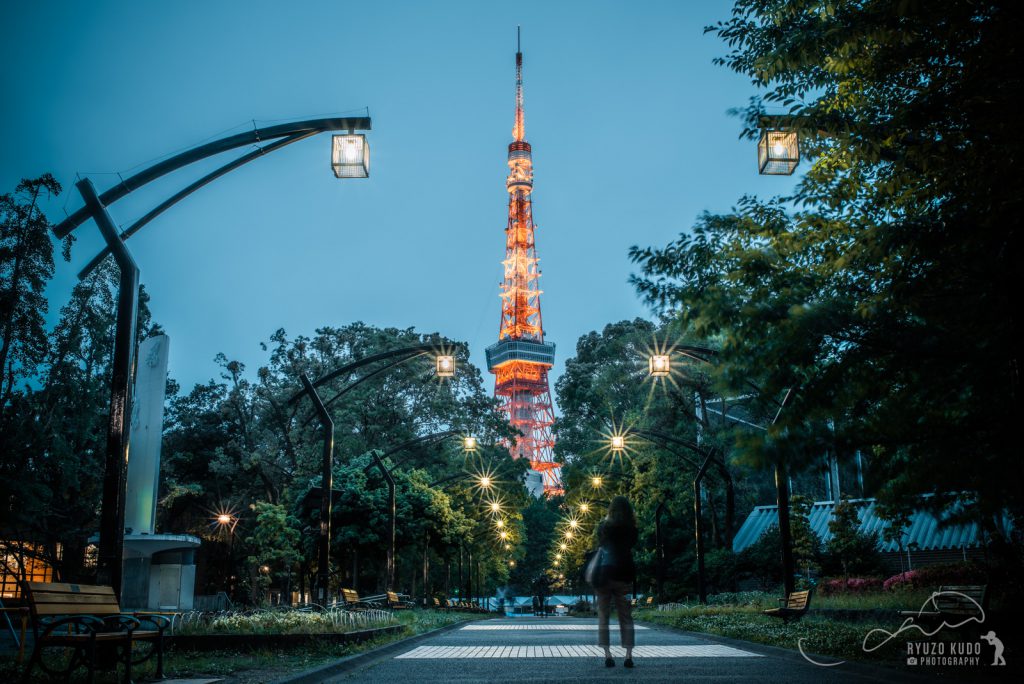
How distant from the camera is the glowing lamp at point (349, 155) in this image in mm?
10914

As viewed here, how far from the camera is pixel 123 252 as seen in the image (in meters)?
10.5

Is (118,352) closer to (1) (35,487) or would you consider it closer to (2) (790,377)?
(2) (790,377)

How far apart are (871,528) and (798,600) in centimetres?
2108

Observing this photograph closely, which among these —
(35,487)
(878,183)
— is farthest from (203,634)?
(35,487)

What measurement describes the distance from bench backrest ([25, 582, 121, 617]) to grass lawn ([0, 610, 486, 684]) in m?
0.62

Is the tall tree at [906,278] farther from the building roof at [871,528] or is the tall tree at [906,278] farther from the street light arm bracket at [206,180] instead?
the building roof at [871,528]

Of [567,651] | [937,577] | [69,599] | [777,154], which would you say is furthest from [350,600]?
[777,154]

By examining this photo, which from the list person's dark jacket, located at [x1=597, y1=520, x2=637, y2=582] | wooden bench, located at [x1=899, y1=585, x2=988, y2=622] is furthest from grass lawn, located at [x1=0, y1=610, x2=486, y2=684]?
wooden bench, located at [x1=899, y1=585, x2=988, y2=622]

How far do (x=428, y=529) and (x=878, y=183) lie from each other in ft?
104

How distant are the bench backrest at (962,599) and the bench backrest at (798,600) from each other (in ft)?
16.1

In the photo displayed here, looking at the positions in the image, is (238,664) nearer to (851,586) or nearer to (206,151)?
(206,151)

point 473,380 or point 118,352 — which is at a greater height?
point 473,380

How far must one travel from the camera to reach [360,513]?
36.5 m

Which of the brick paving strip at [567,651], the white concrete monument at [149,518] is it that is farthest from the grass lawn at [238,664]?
the white concrete monument at [149,518]
